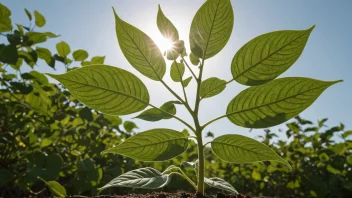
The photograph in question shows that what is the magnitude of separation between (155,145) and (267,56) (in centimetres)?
A: 38

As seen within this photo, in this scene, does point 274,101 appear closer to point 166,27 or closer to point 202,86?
point 202,86

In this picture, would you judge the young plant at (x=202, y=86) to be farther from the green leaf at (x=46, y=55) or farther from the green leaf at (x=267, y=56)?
the green leaf at (x=46, y=55)

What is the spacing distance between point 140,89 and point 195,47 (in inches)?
7.5

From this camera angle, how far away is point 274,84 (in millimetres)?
984

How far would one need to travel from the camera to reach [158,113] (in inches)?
40.9

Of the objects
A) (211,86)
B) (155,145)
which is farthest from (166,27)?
(155,145)

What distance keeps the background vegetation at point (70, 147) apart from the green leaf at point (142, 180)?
0.99 m

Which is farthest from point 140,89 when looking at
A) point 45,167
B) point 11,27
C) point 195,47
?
point 11,27

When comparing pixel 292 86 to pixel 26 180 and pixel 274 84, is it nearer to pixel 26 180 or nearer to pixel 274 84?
pixel 274 84

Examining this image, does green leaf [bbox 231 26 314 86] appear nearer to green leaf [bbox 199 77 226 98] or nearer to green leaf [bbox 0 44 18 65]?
green leaf [bbox 199 77 226 98]

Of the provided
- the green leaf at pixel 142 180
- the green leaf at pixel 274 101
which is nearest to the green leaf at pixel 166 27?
the green leaf at pixel 274 101

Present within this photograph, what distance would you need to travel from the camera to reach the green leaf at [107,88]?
960 millimetres

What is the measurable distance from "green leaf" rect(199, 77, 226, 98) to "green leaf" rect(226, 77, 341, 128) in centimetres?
5

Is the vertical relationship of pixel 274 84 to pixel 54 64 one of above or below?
below
